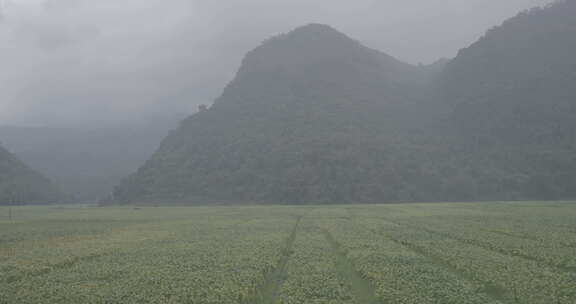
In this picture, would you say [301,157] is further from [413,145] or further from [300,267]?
[300,267]

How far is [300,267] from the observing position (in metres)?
26.4

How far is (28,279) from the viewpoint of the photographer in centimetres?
2481

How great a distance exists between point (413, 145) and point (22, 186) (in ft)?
506

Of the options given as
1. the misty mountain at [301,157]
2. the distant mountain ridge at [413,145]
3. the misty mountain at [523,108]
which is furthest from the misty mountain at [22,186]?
the misty mountain at [523,108]

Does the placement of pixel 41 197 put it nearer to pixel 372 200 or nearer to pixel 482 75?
pixel 372 200

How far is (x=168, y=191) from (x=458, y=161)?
354ft

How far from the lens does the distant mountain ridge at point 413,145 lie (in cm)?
13400

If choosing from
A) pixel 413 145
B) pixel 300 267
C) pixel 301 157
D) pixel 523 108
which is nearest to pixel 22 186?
pixel 301 157

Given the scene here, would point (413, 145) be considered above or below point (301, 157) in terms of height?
above

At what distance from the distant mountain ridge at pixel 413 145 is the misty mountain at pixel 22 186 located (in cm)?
3360

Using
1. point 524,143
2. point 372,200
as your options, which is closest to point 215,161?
point 372,200

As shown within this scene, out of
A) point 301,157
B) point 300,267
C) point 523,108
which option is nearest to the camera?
point 300,267

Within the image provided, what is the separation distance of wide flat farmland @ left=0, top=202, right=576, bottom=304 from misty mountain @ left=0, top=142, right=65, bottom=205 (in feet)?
414

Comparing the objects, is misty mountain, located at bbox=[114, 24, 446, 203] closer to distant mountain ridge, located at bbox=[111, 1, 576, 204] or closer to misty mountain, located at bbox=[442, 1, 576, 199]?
distant mountain ridge, located at bbox=[111, 1, 576, 204]
